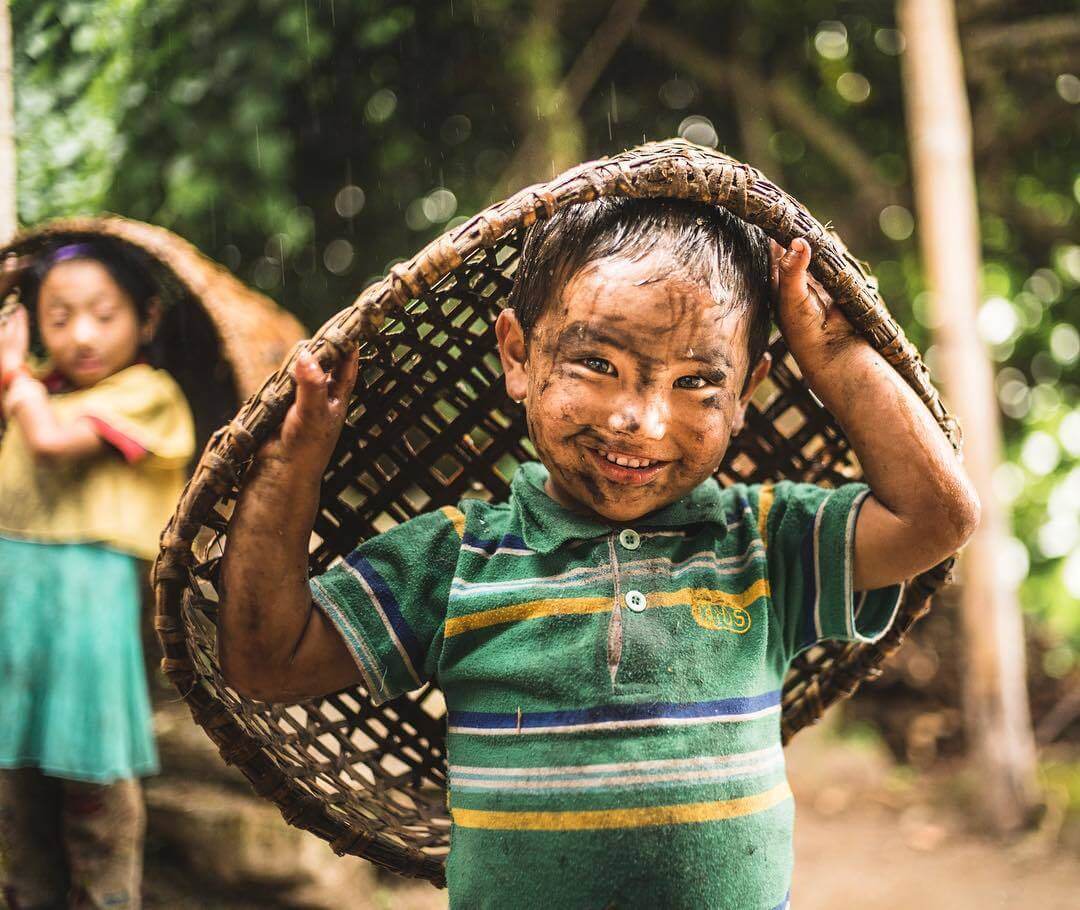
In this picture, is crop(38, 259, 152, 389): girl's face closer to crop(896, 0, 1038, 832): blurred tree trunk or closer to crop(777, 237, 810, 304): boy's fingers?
crop(777, 237, 810, 304): boy's fingers

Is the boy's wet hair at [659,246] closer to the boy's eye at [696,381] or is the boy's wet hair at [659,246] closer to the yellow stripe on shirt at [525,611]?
the boy's eye at [696,381]

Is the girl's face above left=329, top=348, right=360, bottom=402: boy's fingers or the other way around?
above

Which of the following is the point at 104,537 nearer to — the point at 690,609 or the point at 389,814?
the point at 389,814

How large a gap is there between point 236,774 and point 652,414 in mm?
1650

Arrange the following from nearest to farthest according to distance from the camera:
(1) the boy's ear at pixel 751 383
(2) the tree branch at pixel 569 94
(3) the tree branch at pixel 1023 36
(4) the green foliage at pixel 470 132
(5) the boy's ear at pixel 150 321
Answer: (1) the boy's ear at pixel 751 383, (5) the boy's ear at pixel 150 321, (4) the green foliage at pixel 470 132, (2) the tree branch at pixel 569 94, (3) the tree branch at pixel 1023 36

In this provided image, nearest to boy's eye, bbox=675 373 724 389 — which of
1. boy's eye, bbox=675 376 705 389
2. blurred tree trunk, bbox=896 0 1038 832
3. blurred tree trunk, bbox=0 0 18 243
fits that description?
boy's eye, bbox=675 376 705 389

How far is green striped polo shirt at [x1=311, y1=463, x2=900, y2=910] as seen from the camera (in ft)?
3.71

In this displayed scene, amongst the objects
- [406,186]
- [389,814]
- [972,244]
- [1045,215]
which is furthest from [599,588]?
[1045,215]

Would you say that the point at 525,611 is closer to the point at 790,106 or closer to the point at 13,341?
the point at 13,341

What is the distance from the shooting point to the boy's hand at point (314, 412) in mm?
1094

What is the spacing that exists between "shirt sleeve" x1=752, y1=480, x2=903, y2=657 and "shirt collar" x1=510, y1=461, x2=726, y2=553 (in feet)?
0.31

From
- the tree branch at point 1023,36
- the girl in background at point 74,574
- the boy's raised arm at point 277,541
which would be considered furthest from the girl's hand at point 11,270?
the tree branch at point 1023,36

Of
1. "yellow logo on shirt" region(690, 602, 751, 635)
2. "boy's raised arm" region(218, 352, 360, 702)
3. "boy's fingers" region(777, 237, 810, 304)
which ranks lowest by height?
"yellow logo on shirt" region(690, 602, 751, 635)

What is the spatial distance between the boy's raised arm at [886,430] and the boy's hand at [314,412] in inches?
21.4
